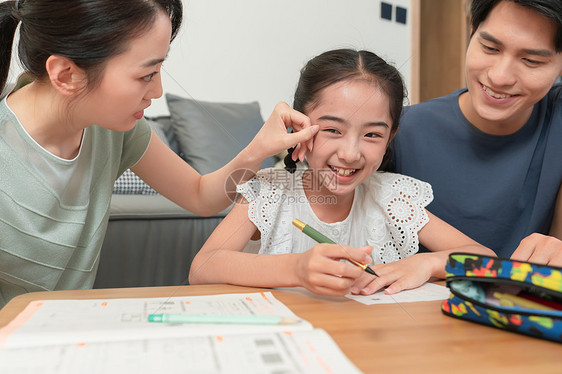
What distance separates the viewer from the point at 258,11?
2.93 m

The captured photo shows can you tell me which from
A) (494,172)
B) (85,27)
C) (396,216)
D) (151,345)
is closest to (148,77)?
(85,27)

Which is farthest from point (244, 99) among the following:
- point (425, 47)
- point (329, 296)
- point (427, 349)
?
point (427, 349)

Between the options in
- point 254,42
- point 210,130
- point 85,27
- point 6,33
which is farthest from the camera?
point 254,42

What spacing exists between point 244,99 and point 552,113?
6.54ft

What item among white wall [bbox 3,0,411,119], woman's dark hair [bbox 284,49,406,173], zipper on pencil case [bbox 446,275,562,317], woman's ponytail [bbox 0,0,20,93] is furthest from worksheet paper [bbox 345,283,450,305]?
white wall [bbox 3,0,411,119]

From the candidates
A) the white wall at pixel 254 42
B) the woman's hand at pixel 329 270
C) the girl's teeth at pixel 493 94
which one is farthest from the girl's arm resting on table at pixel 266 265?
the white wall at pixel 254 42

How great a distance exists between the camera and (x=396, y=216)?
3.61ft

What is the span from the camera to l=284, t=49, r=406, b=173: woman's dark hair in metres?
1.05

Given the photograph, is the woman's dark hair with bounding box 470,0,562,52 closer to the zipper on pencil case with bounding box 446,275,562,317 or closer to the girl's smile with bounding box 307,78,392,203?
the girl's smile with bounding box 307,78,392,203

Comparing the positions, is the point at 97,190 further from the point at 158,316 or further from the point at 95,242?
the point at 158,316

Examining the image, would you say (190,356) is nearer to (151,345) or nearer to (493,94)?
(151,345)

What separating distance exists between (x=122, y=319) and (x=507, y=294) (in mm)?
435

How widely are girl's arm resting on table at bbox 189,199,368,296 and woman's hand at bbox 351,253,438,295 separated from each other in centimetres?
6

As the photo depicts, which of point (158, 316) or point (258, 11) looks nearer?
point (158, 316)
